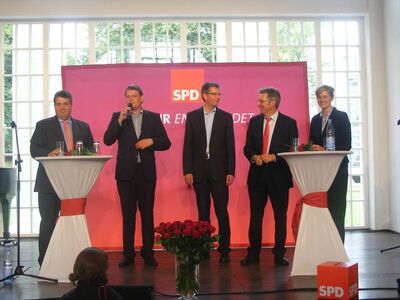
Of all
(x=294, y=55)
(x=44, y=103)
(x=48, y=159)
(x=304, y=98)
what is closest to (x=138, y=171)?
(x=48, y=159)

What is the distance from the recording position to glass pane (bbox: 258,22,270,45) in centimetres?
729

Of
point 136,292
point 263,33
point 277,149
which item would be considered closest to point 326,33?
point 263,33

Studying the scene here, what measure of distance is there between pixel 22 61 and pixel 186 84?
265 centimetres

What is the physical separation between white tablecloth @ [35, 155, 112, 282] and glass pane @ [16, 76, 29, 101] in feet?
10.8

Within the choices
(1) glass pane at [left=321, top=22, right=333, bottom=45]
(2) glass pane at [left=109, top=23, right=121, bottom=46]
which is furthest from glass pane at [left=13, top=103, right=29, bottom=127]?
(1) glass pane at [left=321, top=22, right=333, bottom=45]

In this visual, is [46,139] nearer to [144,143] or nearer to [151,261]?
[144,143]

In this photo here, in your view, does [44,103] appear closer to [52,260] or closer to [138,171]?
A: [138,171]

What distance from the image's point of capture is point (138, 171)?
479 cm

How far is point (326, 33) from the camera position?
24.3ft

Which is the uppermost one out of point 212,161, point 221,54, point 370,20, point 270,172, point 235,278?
point 370,20

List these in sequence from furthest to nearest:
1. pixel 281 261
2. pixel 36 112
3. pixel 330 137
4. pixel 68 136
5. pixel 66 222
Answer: pixel 36 112 < pixel 281 261 < pixel 68 136 < pixel 330 137 < pixel 66 222

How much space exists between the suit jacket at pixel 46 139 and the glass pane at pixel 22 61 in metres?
2.83

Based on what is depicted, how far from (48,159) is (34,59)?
357cm

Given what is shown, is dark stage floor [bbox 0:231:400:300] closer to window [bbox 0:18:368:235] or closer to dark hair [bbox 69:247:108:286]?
dark hair [bbox 69:247:108:286]
